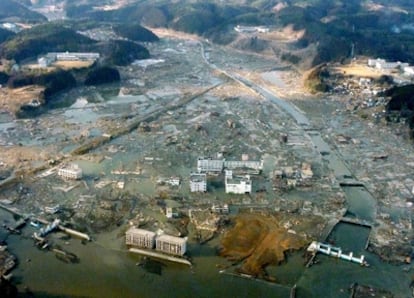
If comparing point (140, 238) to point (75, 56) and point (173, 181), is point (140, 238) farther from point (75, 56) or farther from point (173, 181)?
point (75, 56)

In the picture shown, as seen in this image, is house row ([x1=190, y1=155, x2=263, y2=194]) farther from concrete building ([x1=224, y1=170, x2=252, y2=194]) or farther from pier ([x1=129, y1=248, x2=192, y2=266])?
pier ([x1=129, y1=248, x2=192, y2=266])

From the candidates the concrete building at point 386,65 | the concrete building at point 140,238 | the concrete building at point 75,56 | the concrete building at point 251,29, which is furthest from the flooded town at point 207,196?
the concrete building at point 251,29

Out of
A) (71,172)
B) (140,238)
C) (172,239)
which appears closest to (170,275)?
(172,239)

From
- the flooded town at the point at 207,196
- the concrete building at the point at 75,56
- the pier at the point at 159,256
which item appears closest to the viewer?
the flooded town at the point at 207,196

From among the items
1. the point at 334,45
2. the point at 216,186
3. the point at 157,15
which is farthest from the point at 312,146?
the point at 157,15

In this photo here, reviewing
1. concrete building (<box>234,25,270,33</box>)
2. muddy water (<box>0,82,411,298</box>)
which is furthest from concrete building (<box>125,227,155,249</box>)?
concrete building (<box>234,25,270,33</box>)

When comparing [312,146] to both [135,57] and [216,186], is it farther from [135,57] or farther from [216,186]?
[135,57]

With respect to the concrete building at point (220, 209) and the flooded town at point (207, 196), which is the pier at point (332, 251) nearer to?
the flooded town at point (207, 196)

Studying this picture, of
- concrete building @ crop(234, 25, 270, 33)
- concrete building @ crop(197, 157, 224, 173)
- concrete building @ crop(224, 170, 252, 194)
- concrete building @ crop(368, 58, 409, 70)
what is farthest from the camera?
concrete building @ crop(234, 25, 270, 33)
